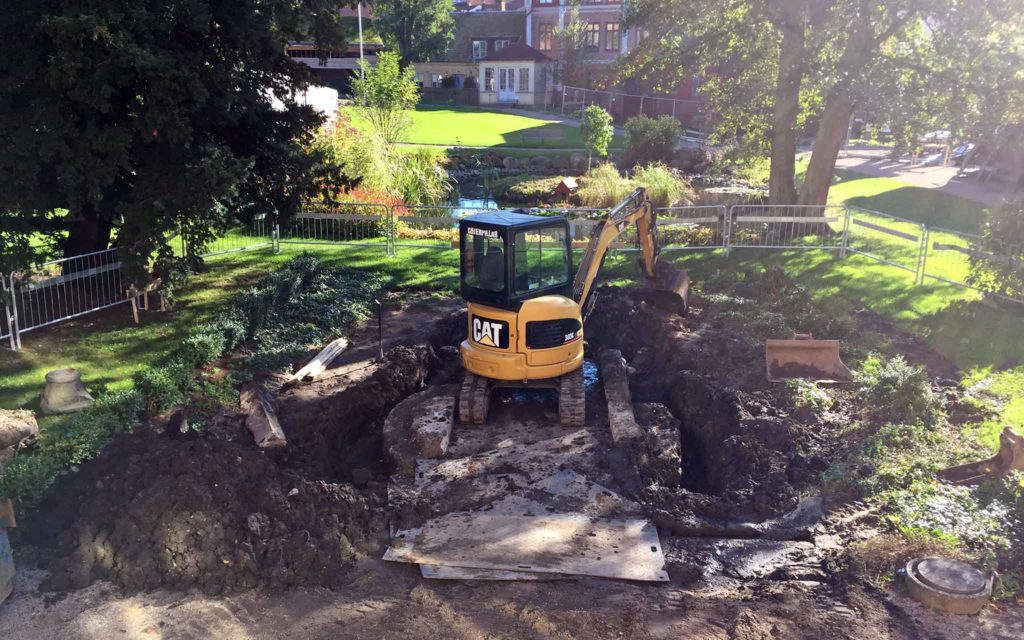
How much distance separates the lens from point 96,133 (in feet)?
40.1

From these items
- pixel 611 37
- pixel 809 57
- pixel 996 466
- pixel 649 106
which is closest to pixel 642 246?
pixel 809 57

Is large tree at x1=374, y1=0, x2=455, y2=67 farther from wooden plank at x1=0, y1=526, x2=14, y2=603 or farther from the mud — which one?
wooden plank at x1=0, y1=526, x2=14, y2=603

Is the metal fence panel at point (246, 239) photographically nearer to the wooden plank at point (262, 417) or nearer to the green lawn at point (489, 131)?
the wooden plank at point (262, 417)

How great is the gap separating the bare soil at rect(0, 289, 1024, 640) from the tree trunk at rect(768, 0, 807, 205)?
1134 centimetres

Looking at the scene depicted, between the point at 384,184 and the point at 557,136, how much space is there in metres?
22.5

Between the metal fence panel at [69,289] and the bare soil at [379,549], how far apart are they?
5001mm

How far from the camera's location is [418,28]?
66688 mm

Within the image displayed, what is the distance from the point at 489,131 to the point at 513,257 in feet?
123

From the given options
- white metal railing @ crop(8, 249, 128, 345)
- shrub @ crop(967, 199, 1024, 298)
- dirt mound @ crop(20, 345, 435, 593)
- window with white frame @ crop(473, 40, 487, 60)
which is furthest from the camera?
window with white frame @ crop(473, 40, 487, 60)

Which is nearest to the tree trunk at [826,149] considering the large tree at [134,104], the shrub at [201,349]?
the large tree at [134,104]

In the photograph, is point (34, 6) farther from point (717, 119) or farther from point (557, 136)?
point (557, 136)

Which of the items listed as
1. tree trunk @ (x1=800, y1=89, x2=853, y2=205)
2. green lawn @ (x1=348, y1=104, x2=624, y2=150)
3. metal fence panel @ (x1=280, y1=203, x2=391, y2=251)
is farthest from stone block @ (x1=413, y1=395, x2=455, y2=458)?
green lawn @ (x1=348, y1=104, x2=624, y2=150)

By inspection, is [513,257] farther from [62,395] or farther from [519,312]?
[62,395]

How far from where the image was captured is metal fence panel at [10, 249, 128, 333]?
549 inches
